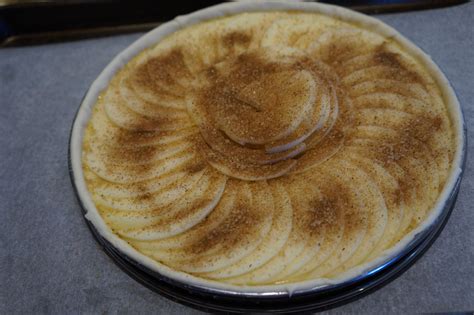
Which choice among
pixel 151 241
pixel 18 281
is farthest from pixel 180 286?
pixel 18 281

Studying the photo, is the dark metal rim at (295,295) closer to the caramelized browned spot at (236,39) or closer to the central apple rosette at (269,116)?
the central apple rosette at (269,116)

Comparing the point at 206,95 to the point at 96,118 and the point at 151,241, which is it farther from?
the point at 151,241

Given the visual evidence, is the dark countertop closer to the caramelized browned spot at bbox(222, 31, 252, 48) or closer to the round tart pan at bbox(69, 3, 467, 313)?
the round tart pan at bbox(69, 3, 467, 313)

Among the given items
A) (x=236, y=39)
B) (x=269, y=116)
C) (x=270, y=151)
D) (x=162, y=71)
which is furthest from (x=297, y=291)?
(x=236, y=39)

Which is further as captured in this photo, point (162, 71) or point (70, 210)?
point (162, 71)

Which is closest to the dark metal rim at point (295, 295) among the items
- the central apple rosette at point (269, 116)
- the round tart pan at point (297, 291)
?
the round tart pan at point (297, 291)

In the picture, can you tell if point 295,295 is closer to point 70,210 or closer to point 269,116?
point 269,116
